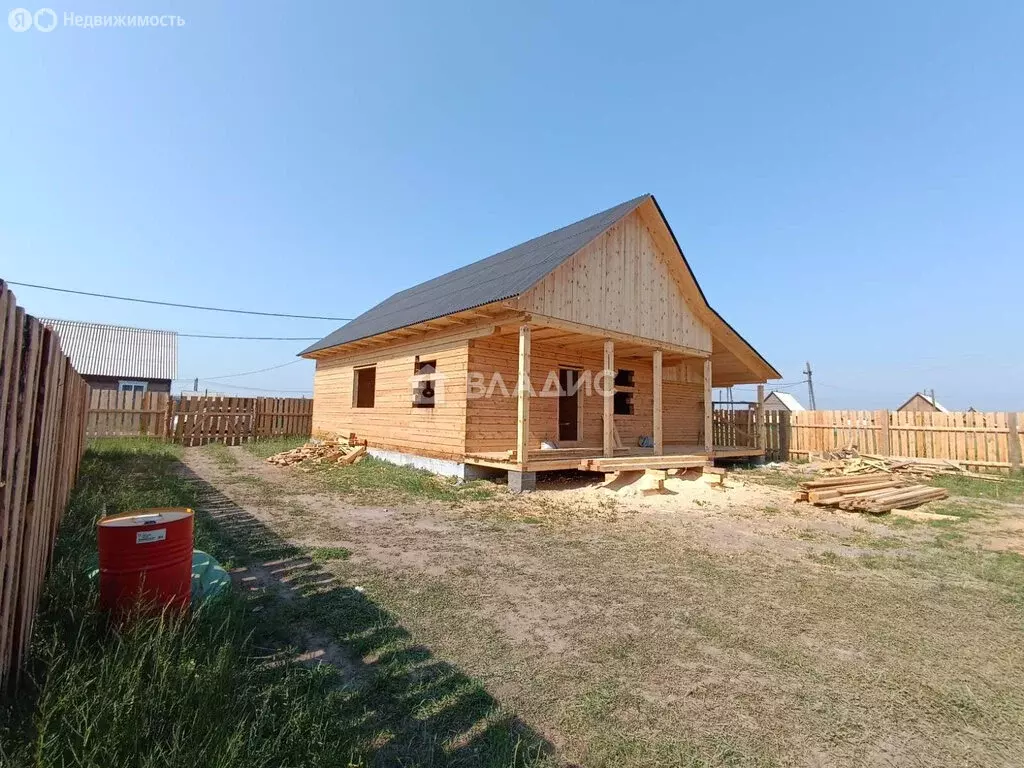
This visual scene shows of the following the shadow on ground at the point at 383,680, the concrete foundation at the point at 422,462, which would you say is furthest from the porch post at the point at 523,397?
the shadow on ground at the point at 383,680

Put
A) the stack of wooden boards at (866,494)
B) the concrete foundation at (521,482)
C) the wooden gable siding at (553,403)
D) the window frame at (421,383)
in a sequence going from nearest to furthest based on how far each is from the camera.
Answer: the stack of wooden boards at (866,494)
the concrete foundation at (521,482)
the wooden gable siding at (553,403)
the window frame at (421,383)

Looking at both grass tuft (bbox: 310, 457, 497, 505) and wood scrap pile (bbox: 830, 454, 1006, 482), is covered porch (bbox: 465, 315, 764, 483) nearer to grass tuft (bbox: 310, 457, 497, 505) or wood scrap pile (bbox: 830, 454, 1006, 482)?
grass tuft (bbox: 310, 457, 497, 505)

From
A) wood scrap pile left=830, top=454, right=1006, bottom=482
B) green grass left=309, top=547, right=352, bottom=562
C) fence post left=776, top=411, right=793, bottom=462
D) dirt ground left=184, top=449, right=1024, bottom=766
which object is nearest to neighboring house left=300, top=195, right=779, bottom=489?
fence post left=776, top=411, right=793, bottom=462

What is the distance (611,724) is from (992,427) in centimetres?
1675

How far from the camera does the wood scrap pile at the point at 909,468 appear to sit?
13078 mm

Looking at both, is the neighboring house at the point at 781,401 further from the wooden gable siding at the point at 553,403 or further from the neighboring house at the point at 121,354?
the neighboring house at the point at 121,354

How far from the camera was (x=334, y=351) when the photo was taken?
56.7 feet

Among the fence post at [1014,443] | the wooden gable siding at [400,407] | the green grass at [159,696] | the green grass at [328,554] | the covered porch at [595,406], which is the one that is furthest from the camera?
the fence post at [1014,443]

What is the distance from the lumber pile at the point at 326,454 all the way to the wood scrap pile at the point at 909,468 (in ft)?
45.6

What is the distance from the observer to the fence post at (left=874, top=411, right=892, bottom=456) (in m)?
15.1

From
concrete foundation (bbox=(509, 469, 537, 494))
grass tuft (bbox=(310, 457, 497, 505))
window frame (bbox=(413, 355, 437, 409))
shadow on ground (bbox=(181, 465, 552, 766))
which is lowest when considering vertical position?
shadow on ground (bbox=(181, 465, 552, 766))

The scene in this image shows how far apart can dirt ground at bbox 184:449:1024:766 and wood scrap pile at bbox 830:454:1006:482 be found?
6.15m

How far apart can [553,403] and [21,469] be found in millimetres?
11545

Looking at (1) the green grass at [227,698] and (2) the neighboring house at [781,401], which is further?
(2) the neighboring house at [781,401]
